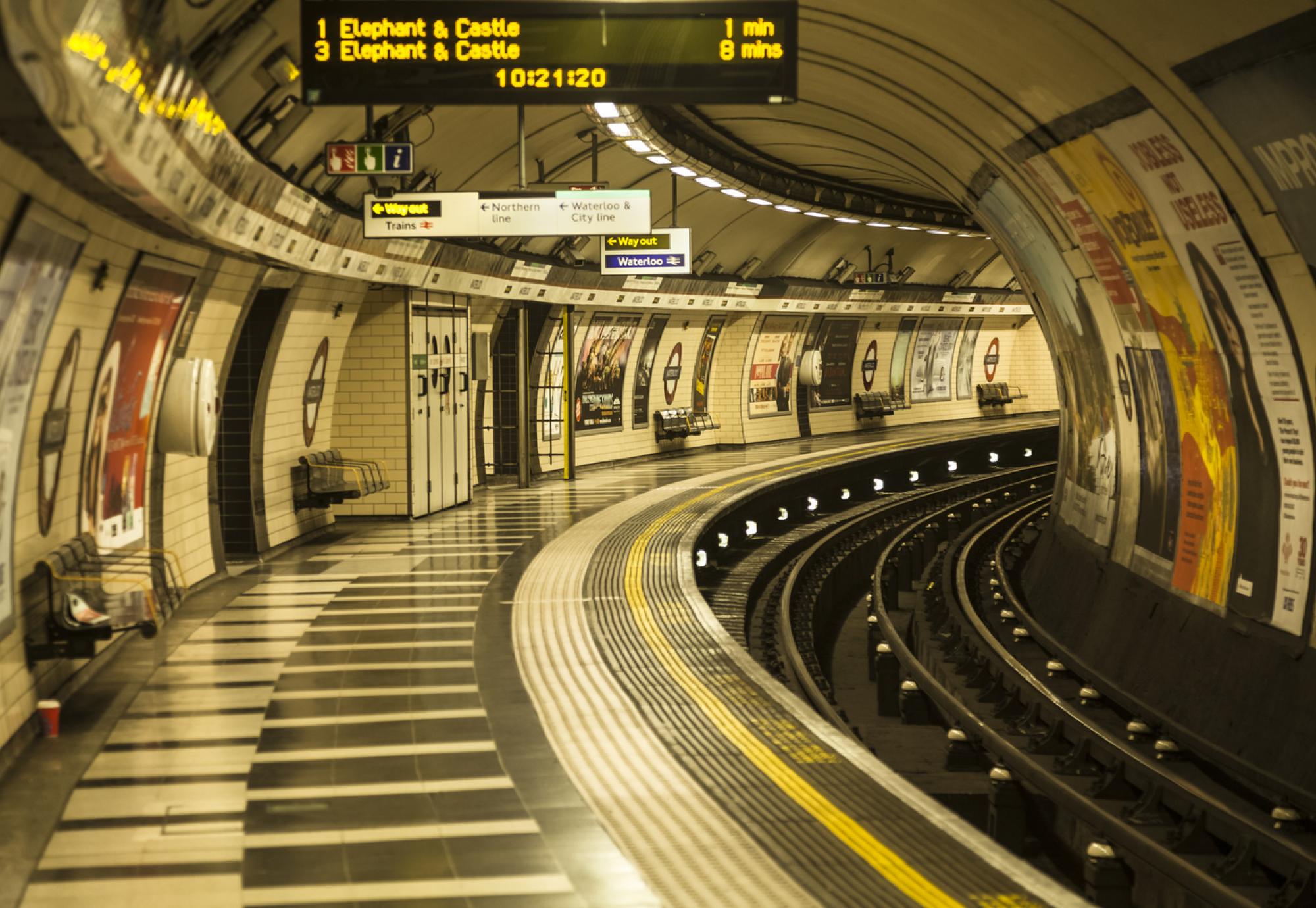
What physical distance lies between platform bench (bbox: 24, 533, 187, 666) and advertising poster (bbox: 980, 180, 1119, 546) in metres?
7.65

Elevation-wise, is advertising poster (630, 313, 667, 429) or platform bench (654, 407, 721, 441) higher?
advertising poster (630, 313, 667, 429)

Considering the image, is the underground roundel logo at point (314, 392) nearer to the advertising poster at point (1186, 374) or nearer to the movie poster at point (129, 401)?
the movie poster at point (129, 401)

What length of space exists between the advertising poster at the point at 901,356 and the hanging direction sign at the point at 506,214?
74.3 feet

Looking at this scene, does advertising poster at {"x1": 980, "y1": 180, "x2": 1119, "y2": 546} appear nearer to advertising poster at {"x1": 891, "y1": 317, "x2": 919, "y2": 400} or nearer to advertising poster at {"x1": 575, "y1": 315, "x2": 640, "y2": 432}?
advertising poster at {"x1": 575, "y1": 315, "x2": 640, "y2": 432}

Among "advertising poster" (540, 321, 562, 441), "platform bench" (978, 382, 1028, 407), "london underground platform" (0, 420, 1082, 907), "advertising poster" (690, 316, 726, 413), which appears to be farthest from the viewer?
"platform bench" (978, 382, 1028, 407)

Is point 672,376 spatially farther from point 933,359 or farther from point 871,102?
point 871,102

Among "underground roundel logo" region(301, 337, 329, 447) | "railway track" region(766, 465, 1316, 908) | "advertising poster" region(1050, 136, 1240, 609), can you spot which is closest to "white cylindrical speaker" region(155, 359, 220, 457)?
"underground roundel logo" region(301, 337, 329, 447)

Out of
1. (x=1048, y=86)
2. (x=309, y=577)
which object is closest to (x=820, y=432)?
(x=309, y=577)

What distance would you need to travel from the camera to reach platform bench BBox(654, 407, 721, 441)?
84.7ft

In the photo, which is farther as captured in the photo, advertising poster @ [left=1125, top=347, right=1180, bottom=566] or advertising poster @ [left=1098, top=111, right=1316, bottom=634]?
advertising poster @ [left=1125, top=347, right=1180, bottom=566]

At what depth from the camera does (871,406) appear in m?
32.8

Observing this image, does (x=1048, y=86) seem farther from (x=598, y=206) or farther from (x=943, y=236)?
(x=943, y=236)

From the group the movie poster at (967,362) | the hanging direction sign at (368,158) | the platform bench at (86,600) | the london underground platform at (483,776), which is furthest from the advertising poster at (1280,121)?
the movie poster at (967,362)

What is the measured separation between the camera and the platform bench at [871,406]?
3266 cm
